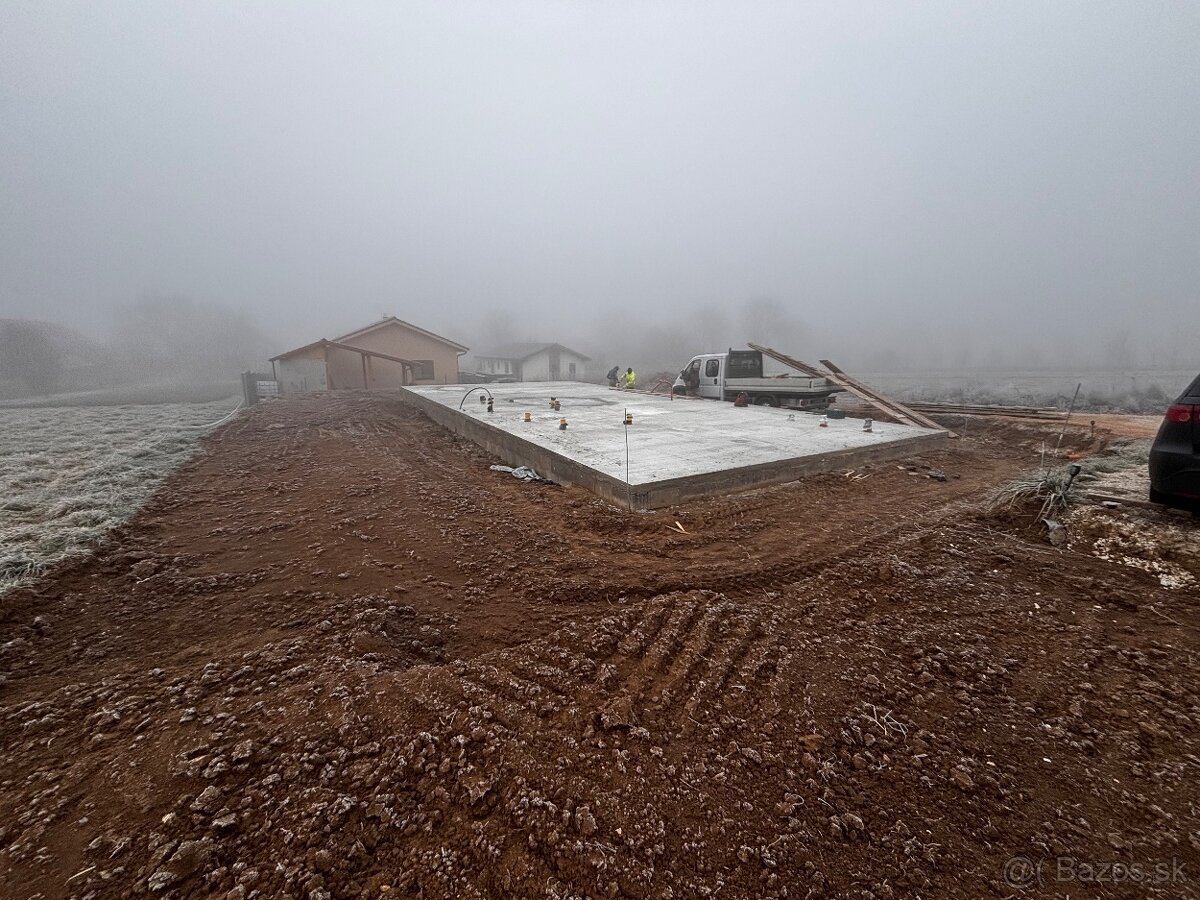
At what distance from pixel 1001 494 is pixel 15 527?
10200mm

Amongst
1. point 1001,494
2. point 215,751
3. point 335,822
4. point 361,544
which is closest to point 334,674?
point 215,751

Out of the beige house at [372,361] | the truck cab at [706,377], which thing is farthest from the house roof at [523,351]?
the truck cab at [706,377]

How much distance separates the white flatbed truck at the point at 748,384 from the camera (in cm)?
1289

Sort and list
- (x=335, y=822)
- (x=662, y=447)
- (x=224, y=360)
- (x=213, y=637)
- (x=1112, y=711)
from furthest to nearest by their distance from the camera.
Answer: (x=224, y=360) → (x=662, y=447) → (x=213, y=637) → (x=1112, y=711) → (x=335, y=822)

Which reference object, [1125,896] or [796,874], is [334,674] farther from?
[1125,896]

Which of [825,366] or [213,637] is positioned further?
[825,366]

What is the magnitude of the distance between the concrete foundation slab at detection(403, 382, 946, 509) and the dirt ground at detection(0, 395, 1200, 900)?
126 cm

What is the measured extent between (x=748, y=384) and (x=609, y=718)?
1245 cm

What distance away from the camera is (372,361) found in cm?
2962

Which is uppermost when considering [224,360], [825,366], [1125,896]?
[224,360]

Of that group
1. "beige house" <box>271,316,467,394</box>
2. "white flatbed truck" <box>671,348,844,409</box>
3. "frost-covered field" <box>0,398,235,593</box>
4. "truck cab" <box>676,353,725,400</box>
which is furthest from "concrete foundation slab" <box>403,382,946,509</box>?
"beige house" <box>271,316,467,394</box>

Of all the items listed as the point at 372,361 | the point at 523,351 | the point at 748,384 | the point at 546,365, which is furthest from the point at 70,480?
the point at 523,351

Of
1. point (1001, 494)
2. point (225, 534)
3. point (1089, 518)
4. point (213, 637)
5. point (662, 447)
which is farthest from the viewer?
point (662, 447)

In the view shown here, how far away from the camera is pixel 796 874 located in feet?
5.23
